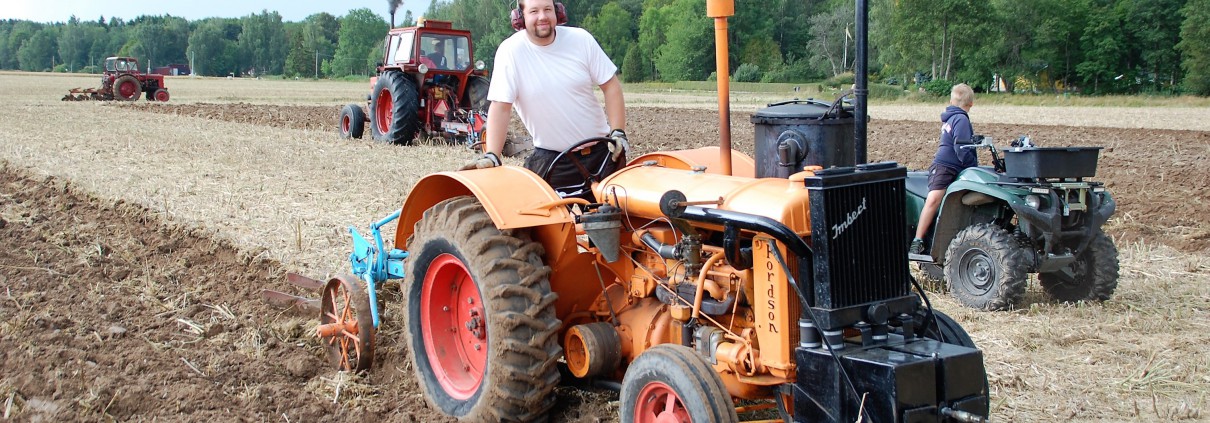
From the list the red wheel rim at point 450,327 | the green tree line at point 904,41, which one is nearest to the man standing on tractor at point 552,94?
the red wheel rim at point 450,327

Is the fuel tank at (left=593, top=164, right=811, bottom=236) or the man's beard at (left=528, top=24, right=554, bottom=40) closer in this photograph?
the fuel tank at (left=593, top=164, right=811, bottom=236)

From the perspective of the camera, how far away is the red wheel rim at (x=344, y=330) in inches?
196

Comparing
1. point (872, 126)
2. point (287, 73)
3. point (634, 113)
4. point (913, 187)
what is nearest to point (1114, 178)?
point (913, 187)

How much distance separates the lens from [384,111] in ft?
54.5

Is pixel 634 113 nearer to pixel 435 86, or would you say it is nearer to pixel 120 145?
pixel 435 86

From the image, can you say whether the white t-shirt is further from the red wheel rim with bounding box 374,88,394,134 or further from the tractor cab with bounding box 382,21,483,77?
the red wheel rim with bounding box 374,88,394,134

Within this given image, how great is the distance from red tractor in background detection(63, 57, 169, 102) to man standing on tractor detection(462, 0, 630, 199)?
2801 cm

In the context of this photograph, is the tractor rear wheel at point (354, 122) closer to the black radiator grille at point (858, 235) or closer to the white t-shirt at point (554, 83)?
the white t-shirt at point (554, 83)

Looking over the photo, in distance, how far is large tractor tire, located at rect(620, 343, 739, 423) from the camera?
3068 millimetres

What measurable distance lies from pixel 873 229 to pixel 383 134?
1381 centimetres

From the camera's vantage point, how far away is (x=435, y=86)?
52.4ft

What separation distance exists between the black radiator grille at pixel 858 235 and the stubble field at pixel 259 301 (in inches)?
54.9

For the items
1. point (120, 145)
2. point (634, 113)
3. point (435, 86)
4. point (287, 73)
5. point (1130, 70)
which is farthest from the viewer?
point (287, 73)

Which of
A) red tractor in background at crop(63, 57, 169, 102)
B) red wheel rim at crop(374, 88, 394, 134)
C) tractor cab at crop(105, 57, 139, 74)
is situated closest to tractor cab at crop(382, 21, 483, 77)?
red wheel rim at crop(374, 88, 394, 134)
